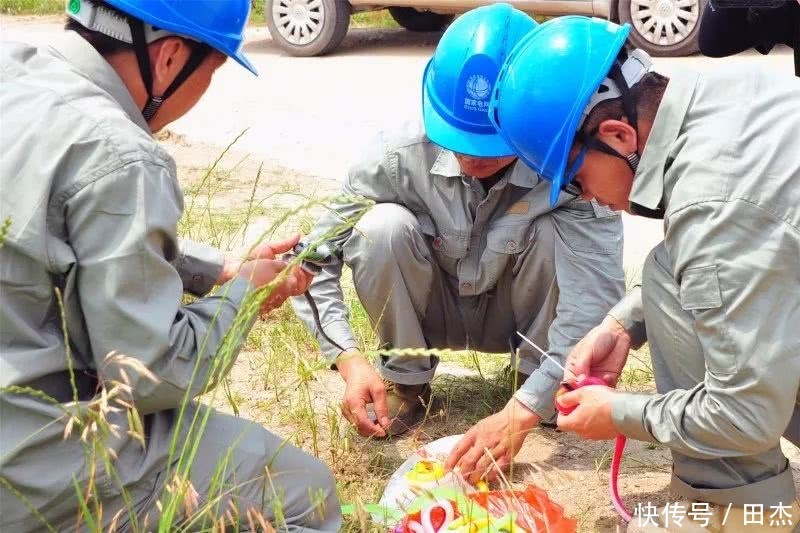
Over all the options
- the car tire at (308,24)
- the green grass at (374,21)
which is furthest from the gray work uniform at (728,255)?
the green grass at (374,21)

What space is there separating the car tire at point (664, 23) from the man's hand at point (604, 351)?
6.27 m

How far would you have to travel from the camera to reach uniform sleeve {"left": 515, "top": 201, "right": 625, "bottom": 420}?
3256mm

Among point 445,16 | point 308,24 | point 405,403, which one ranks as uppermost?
point 405,403

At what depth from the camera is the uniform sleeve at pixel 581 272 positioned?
3.26 m

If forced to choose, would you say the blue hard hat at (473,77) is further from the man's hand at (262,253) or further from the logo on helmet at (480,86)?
the man's hand at (262,253)

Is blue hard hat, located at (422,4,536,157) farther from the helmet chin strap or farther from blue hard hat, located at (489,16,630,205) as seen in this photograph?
the helmet chin strap

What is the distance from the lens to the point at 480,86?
3.14 meters

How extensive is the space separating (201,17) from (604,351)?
131 centimetres

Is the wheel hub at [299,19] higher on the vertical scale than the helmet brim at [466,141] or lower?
lower

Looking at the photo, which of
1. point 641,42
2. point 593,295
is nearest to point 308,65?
point 641,42

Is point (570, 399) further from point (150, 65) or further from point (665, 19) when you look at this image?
point (665, 19)

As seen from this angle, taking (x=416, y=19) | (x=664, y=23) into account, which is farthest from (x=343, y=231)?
(x=416, y=19)

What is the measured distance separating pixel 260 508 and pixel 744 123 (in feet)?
4.34

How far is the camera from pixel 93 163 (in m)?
2.16
